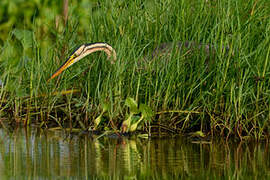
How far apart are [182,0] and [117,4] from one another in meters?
0.71

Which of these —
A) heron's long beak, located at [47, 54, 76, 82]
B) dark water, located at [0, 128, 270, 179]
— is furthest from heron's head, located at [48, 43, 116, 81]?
dark water, located at [0, 128, 270, 179]

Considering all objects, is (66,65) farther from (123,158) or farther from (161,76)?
(123,158)

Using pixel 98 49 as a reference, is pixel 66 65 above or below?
below

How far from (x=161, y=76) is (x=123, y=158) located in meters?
1.22

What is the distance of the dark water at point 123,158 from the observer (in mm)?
4080

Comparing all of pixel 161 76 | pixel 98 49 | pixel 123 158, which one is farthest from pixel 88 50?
pixel 123 158

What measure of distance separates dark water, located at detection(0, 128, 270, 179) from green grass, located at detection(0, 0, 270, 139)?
317 mm

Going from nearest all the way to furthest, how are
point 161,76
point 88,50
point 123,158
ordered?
point 123,158
point 161,76
point 88,50

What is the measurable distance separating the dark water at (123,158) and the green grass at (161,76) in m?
0.32

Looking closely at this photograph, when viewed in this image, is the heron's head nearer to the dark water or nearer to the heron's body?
the heron's body

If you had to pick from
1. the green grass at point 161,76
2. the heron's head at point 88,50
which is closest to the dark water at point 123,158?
the green grass at point 161,76

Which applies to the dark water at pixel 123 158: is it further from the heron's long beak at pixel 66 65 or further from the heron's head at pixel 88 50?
the heron's head at pixel 88 50

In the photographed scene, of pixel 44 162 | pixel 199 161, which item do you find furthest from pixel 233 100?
pixel 44 162

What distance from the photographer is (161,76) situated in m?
5.61
